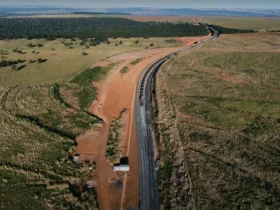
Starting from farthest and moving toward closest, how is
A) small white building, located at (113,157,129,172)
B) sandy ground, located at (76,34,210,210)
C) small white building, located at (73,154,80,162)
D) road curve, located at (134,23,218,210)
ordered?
small white building, located at (73,154,80,162) < small white building, located at (113,157,129,172) < sandy ground, located at (76,34,210,210) < road curve, located at (134,23,218,210)

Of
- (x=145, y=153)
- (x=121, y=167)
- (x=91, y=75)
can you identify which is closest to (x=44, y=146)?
(x=121, y=167)

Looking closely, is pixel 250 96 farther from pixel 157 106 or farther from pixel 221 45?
pixel 221 45

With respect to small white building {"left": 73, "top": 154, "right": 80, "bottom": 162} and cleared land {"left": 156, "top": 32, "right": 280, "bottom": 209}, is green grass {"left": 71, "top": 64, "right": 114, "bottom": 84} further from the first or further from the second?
small white building {"left": 73, "top": 154, "right": 80, "bottom": 162}

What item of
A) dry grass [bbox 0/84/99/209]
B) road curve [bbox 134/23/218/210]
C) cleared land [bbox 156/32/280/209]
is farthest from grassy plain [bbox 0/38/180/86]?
cleared land [bbox 156/32/280/209]

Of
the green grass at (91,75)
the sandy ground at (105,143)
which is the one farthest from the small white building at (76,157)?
the green grass at (91,75)

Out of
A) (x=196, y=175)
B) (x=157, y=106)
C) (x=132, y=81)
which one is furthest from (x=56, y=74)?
(x=196, y=175)

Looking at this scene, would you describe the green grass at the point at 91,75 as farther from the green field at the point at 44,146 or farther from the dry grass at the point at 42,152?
the dry grass at the point at 42,152
